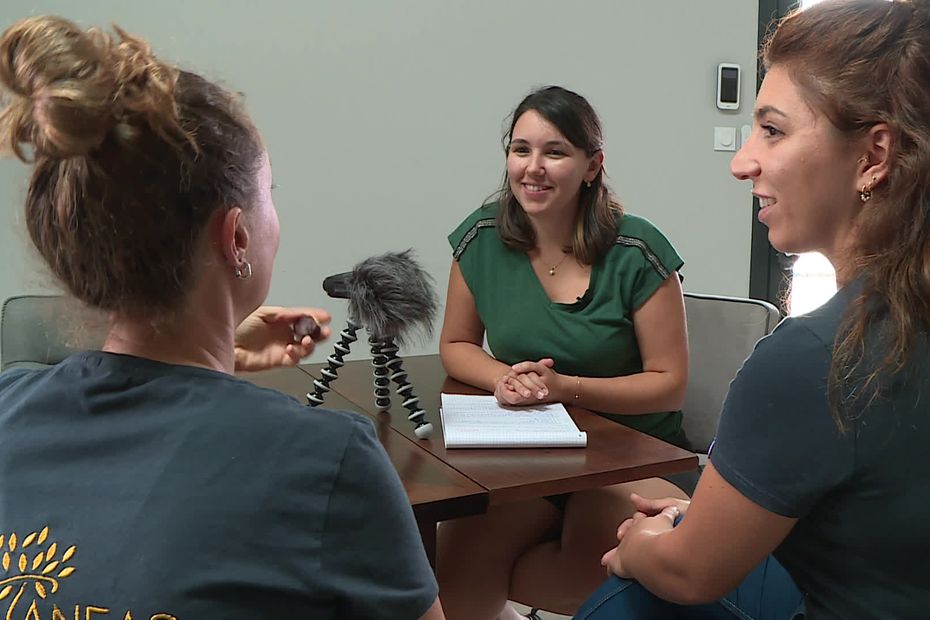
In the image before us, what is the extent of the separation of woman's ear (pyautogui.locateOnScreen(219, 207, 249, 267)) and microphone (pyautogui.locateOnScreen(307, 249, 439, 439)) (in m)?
0.58

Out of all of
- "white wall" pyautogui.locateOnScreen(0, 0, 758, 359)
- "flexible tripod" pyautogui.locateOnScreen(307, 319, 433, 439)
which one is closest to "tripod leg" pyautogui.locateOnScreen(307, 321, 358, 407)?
"flexible tripod" pyautogui.locateOnScreen(307, 319, 433, 439)

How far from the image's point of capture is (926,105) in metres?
0.90

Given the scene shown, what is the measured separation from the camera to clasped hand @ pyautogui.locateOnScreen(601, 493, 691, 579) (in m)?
1.09

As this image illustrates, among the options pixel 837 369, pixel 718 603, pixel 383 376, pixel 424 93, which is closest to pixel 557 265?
pixel 383 376

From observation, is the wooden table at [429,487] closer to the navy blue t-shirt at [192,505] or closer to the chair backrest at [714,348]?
the navy blue t-shirt at [192,505]

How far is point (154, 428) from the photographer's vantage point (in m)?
0.71

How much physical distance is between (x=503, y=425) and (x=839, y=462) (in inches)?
27.6

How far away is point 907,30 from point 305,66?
2242mm

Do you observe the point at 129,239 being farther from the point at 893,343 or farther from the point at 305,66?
the point at 305,66

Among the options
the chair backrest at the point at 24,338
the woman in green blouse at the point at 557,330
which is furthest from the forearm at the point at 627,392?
the chair backrest at the point at 24,338

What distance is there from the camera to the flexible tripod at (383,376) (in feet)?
4.72

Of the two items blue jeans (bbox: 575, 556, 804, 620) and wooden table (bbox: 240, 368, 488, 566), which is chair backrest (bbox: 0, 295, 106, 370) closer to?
A: wooden table (bbox: 240, 368, 488, 566)

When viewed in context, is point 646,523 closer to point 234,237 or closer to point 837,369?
point 837,369

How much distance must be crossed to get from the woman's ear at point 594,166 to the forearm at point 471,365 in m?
0.50
